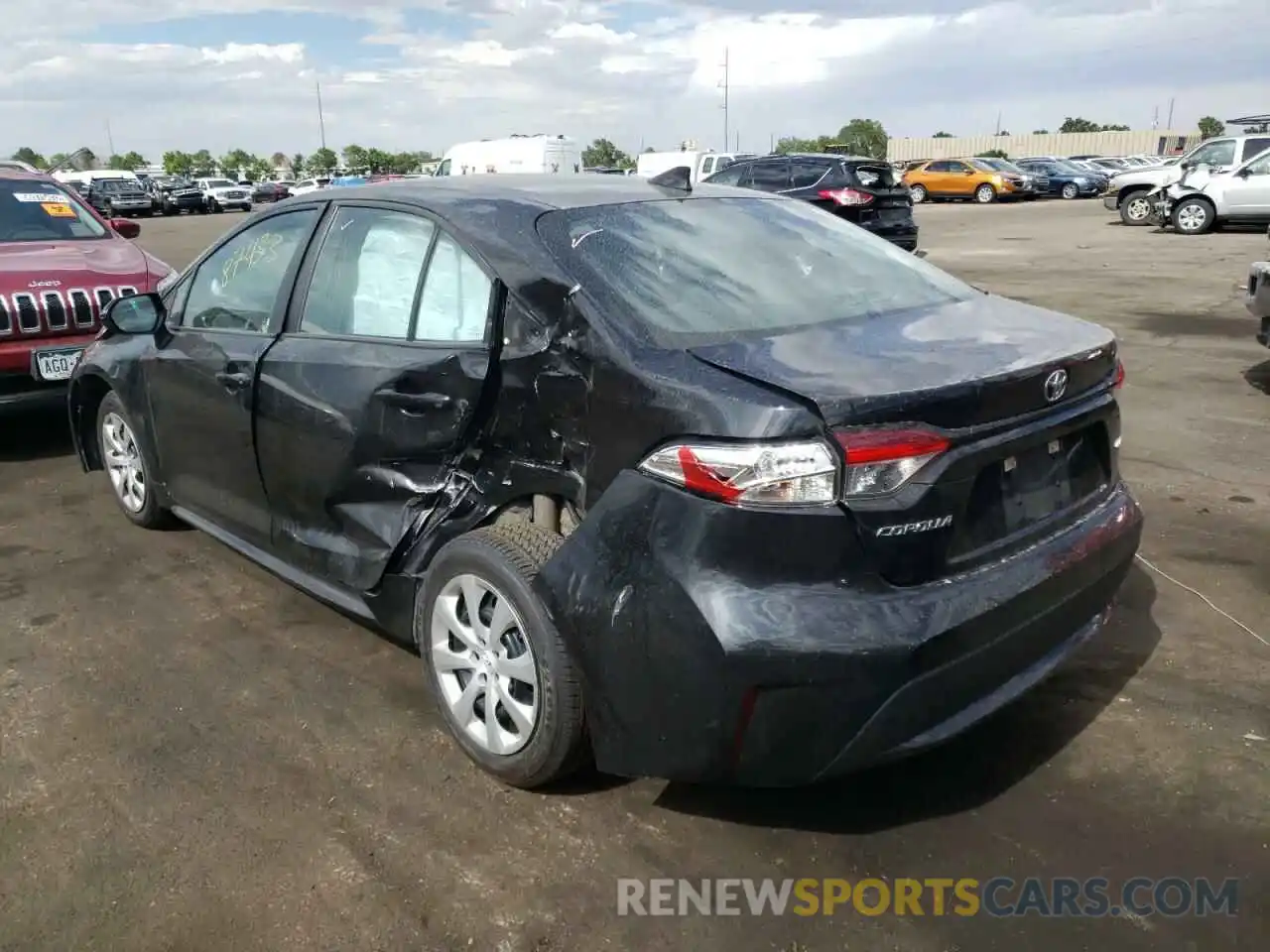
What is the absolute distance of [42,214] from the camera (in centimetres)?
730

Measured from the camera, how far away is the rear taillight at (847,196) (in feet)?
48.3

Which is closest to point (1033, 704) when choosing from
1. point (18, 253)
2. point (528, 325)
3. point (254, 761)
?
point (528, 325)

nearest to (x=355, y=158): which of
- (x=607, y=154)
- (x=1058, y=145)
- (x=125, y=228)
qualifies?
(x=607, y=154)

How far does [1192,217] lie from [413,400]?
2166 centimetres

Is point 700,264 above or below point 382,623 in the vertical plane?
above

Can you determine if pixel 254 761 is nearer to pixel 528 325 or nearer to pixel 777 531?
pixel 528 325

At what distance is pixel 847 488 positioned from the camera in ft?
7.61

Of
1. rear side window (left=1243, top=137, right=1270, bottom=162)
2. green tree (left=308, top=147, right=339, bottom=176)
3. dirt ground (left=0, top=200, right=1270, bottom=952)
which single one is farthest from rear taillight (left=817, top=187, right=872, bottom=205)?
green tree (left=308, top=147, right=339, bottom=176)

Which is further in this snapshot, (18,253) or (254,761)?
(18,253)

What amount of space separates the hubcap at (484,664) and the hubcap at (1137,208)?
24.8 meters

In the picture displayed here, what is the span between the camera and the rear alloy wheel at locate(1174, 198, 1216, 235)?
20453 millimetres

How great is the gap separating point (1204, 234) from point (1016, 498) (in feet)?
69.5

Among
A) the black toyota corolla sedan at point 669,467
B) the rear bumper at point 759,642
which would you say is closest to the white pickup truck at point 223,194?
the black toyota corolla sedan at point 669,467
